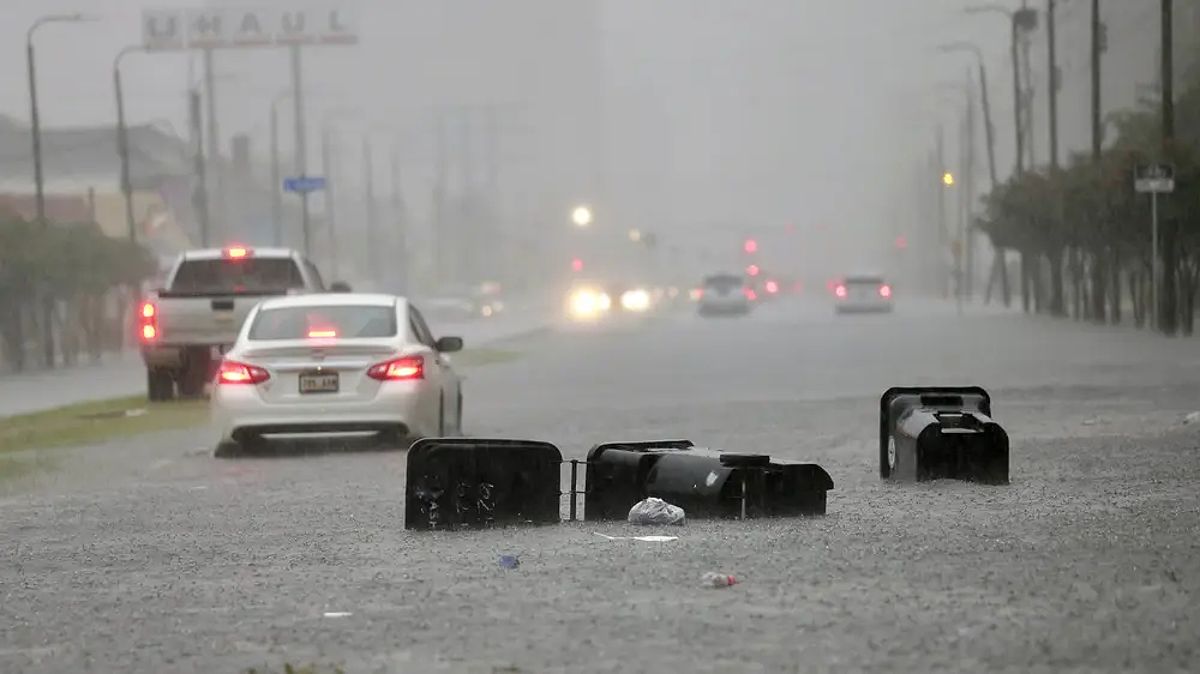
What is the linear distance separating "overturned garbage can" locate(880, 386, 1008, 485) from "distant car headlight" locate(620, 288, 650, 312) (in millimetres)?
110408

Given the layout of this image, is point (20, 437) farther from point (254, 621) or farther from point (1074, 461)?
point (254, 621)

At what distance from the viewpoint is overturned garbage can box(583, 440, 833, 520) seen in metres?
14.7

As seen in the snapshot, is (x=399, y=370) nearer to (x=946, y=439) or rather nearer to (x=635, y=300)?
(x=946, y=439)

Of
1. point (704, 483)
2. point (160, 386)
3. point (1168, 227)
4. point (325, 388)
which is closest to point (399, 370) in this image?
point (325, 388)

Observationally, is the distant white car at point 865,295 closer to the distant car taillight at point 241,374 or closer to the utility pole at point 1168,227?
the utility pole at point 1168,227

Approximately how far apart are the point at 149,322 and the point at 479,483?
1964 cm

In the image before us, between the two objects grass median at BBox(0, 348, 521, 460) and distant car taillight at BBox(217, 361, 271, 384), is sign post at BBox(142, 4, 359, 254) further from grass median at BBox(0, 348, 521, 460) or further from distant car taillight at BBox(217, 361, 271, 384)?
distant car taillight at BBox(217, 361, 271, 384)

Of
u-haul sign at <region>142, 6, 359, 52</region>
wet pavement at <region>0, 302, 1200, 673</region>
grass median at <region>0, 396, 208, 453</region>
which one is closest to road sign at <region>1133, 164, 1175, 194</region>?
grass median at <region>0, 396, 208, 453</region>

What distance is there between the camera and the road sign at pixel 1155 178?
1876 inches

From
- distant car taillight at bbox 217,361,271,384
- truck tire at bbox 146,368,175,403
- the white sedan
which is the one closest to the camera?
the white sedan

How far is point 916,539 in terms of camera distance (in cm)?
1335

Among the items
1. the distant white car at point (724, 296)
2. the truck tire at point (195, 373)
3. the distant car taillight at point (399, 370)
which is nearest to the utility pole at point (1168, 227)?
the truck tire at point (195, 373)

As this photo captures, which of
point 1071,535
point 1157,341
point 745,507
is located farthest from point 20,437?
point 1157,341

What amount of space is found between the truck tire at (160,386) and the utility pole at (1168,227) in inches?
923
